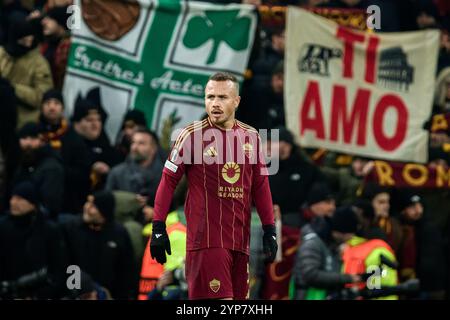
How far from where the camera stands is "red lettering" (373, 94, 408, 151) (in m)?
16.8

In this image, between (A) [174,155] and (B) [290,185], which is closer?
(A) [174,155]

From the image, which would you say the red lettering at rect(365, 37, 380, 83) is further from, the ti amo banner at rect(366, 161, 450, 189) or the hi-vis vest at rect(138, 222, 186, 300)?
the hi-vis vest at rect(138, 222, 186, 300)

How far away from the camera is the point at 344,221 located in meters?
13.6

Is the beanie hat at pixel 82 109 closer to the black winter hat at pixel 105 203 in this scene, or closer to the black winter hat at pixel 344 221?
the black winter hat at pixel 105 203

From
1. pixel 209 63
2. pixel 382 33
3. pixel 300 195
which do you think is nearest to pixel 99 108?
pixel 209 63

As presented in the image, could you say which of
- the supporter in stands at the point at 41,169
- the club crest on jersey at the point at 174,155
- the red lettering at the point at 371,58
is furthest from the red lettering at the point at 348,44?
the club crest on jersey at the point at 174,155

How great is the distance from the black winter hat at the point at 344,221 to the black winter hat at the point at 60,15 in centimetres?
441

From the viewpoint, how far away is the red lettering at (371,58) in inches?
664

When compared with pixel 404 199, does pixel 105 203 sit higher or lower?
lower

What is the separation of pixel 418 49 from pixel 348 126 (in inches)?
54.4

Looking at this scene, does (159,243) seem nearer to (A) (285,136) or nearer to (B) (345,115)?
(A) (285,136)

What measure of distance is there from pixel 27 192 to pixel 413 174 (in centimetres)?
467

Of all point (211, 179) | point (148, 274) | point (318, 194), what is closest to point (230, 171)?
point (211, 179)

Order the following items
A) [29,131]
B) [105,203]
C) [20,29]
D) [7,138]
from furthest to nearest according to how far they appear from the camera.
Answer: [20,29]
[7,138]
[29,131]
[105,203]
